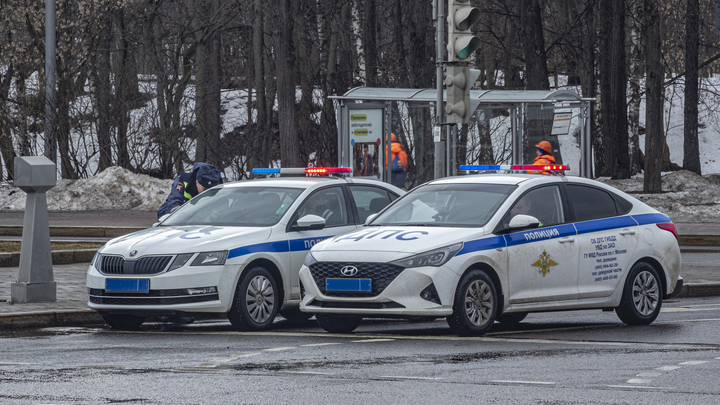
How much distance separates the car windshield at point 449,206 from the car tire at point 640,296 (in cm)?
160

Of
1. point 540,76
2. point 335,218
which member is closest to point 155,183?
point 540,76

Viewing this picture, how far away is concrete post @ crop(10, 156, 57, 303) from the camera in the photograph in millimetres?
12039

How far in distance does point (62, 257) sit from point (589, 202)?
9.24 m

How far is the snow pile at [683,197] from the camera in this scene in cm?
2564

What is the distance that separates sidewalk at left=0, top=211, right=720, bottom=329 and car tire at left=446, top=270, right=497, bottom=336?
413 cm

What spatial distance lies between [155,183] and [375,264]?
2108 centimetres

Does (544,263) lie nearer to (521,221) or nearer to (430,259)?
(521,221)

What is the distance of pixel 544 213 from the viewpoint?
34.4 ft

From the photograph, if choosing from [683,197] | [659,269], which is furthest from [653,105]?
[659,269]

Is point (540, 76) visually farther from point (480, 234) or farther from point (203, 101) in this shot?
point (480, 234)

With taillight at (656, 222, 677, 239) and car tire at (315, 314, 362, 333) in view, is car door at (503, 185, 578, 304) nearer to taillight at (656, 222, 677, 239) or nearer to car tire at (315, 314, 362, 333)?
taillight at (656, 222, 677, 239)

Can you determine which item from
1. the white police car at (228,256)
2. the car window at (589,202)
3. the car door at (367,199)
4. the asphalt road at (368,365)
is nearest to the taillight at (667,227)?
→ the car window at (589,202)

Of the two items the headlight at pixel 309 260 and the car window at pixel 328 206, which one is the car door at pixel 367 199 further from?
the headlight at pixel 309 260

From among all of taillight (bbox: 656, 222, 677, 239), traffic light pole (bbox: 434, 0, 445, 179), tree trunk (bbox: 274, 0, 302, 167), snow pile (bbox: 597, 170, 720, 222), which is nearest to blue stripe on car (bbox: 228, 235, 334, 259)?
taillight (bbox: 656, 222, 677, 239)
